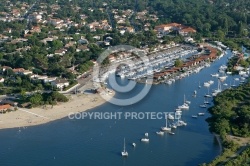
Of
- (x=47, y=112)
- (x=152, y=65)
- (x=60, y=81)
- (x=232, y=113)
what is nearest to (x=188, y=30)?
(x=152, y=65)

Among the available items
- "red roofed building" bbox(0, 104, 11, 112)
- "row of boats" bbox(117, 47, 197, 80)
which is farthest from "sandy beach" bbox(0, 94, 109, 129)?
"row of boats" bbox(117, 47, 197, 80)

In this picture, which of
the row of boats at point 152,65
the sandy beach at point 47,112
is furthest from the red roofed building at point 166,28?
the sandy beach at point 47,112

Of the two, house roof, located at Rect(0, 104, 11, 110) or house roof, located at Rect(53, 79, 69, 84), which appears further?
house roof, located at Rect(53, 79, 69, 84)

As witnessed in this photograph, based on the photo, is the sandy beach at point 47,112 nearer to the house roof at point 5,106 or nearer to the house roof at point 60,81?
the house roof at point 5,106

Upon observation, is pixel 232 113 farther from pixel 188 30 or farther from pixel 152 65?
pixel 188 30

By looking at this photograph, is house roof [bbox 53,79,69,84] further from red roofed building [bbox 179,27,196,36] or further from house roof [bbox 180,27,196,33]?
house roof [bbox 180,27,196,33]

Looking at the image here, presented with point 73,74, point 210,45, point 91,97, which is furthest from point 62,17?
point 91,97
